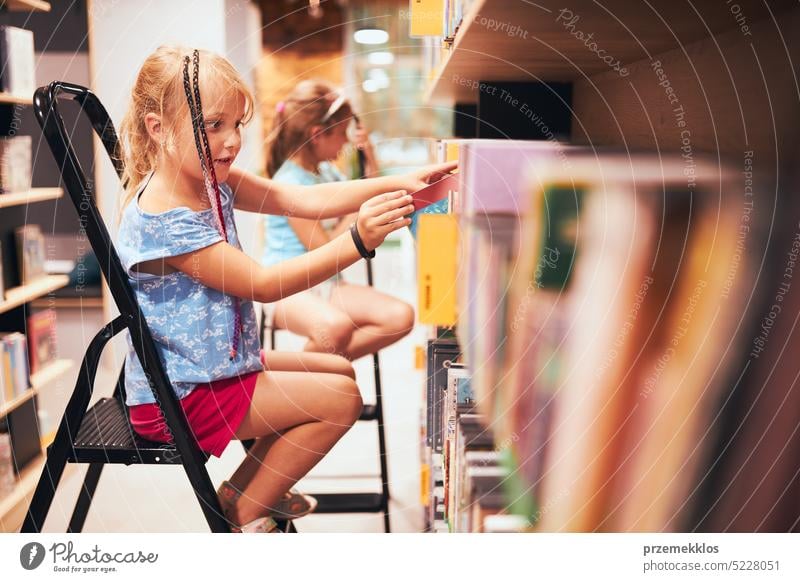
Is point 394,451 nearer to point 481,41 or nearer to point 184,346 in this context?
point 184,346

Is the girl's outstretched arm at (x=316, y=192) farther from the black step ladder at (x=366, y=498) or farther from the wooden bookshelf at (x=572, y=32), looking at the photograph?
the black step ladder at (x=366, y=498)

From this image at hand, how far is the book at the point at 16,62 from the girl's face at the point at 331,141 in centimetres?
109

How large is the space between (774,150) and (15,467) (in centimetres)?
221

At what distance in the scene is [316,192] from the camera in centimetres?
147

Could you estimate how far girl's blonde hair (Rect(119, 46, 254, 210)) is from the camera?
1.24m

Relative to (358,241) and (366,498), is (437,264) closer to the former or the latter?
(358,241)

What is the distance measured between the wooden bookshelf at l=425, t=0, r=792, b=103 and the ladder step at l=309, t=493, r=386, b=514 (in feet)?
3.70

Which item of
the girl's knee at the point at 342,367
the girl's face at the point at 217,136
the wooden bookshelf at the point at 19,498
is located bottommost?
the wooden bookshelf at the point at 19,498

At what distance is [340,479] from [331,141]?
1129 millimetres

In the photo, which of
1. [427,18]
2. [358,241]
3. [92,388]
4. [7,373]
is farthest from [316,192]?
[7,373]

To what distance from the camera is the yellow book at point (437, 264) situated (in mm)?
1306

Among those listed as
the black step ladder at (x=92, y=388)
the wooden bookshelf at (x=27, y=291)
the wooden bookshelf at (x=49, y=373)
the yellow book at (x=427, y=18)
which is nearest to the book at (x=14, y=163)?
the wooden bookshelf at (x=27, y=291)

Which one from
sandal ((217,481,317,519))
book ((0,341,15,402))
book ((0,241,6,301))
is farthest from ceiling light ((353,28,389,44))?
book ((0,341,15,402))

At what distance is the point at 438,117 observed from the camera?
8.61 feet
